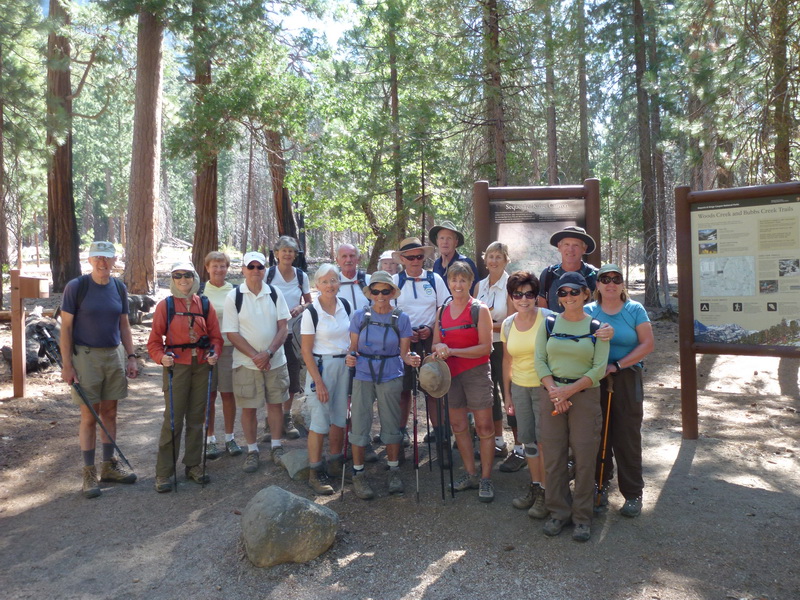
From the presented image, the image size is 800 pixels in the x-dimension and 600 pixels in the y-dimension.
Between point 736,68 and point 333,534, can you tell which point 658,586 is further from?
point 736,68

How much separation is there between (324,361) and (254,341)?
2.73 feet

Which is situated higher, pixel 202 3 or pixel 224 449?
pixel 202 3

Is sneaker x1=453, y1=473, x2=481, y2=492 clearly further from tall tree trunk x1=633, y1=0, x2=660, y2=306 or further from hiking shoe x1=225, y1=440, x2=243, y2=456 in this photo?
tall tree trunk x1=633, y1=0, x2=660, y2=306

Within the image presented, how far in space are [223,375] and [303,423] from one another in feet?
4.25

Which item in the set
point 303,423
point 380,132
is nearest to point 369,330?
point 303,423

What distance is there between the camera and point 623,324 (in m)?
4.42

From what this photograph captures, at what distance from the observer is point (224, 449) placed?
633 centimetres

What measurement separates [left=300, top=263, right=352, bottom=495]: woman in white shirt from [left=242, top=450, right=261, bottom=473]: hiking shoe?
638 mm

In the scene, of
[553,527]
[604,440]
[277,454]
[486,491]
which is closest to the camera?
[553,527]

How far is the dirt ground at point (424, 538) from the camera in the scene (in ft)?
12.3

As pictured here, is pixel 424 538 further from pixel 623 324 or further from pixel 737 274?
pixel 737 274

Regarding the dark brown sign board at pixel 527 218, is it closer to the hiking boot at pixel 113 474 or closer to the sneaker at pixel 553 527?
the sneaker at pixel 553 527

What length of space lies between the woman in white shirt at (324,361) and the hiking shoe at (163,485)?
1.18 metres

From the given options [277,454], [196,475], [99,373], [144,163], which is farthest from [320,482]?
[144,163]
